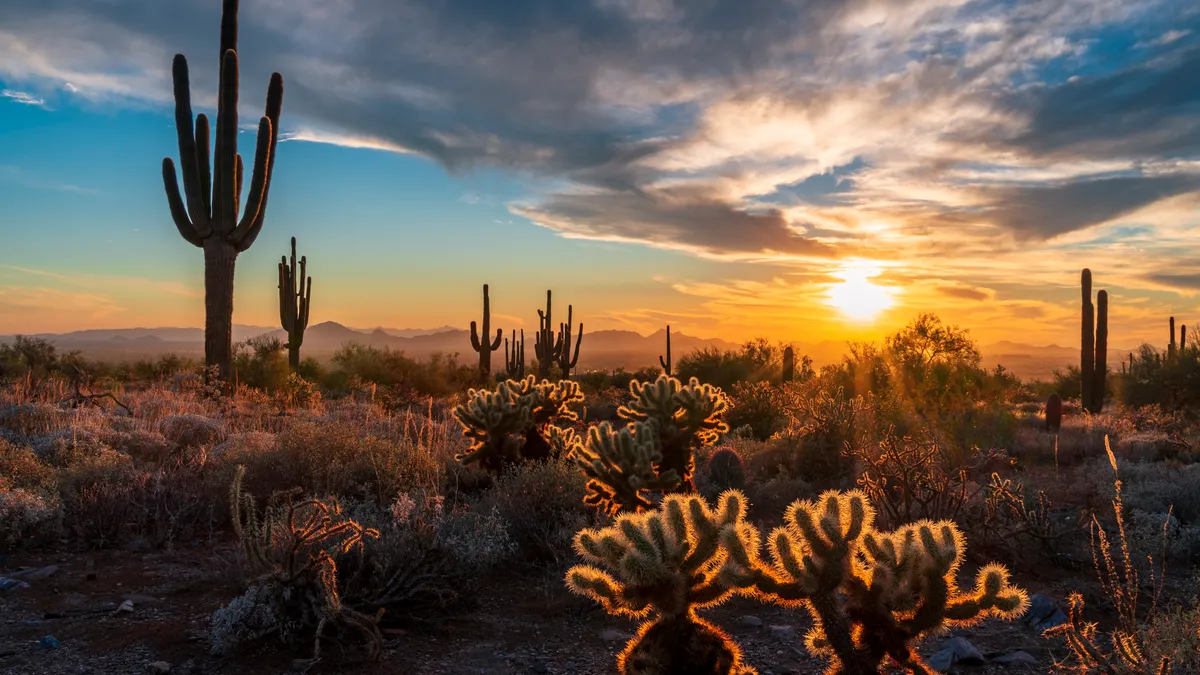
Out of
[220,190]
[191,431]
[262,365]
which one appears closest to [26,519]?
[191,431]

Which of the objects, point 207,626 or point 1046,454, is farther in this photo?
point 1046,454

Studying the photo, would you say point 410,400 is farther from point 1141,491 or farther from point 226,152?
point 1141,491

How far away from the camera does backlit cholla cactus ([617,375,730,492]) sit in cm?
809

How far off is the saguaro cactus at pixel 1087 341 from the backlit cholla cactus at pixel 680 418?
20968 mm

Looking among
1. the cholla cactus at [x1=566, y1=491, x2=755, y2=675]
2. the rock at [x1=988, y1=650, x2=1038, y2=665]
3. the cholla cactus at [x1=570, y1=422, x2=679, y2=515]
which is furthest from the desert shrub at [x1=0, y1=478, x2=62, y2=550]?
the rock at [x1=988, y1=650, x2=1038, y2=665]

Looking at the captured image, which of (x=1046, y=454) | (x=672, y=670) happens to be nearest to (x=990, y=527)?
(x=672, y=670)

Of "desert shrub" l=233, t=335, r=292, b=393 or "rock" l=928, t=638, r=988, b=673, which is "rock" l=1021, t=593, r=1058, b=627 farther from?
"desert shrub" l=233, t=335, r=292, b=393

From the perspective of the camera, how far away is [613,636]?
18.1 feet

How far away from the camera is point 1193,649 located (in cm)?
418

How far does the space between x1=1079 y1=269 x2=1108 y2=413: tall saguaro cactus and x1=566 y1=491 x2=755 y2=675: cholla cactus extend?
2476 cm

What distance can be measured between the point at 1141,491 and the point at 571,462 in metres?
6.12

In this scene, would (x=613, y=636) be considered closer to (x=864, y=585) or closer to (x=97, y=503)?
(x=864, y=585)

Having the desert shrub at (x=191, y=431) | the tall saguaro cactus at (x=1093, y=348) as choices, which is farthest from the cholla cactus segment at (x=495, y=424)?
the tall saguaro cactus at (x=1093, y=348)

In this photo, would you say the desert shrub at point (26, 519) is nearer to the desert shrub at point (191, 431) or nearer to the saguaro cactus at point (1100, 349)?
the desert shrub at point (191, 431)
